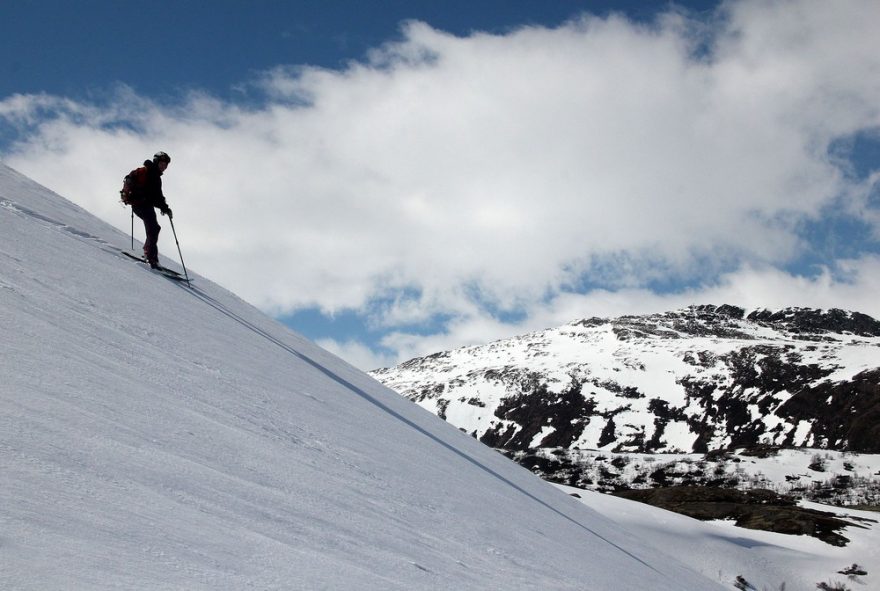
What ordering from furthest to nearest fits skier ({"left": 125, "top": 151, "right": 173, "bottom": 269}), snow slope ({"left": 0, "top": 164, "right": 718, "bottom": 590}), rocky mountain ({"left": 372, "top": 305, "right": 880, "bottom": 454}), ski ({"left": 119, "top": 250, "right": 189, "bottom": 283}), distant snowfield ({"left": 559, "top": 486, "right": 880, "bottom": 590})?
rocky mountain ({"left": 372, "top": 305, "right": 880, "bottom": 454}), distant snowfield ({"left": 559, "top": 486, "right": 880, "bottom": 590}), skier ({"left": 125, "top": 151, "right": 173, "bottom": 269}), ski ({"left": 119, "top": 250, "right": 189, "bottom": 283}), snow slope ({"left": 0, "top": 164, "right": 718, "bottom": 590})

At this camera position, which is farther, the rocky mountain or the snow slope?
the rocky mountain

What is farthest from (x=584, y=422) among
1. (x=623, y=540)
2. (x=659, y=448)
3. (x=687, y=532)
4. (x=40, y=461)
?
(x=40, y=461)

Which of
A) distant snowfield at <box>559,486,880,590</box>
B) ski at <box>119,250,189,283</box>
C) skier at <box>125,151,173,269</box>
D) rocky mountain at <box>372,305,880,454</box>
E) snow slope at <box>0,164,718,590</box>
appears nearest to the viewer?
snow slope at <box>0,164,718,590</box>

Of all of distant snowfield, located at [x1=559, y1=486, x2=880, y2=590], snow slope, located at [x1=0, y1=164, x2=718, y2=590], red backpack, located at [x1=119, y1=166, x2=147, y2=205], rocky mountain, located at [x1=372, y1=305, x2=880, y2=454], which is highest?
rocky mountain, located at [x1=372, y1=305, x2=880, y2=454]

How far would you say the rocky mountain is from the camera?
116188mm

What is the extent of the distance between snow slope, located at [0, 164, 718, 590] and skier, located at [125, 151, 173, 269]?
0.87 metres

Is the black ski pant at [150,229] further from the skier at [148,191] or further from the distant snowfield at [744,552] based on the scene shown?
the distant snowfield at [744,552]

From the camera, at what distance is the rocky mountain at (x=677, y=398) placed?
116 metres

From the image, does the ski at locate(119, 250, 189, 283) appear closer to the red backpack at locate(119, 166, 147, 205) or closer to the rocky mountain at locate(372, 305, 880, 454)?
Answer: the red backpack at locate(119, 166, 147, 205)

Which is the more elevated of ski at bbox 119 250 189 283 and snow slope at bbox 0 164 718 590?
ski at bbox 119 250 189 283

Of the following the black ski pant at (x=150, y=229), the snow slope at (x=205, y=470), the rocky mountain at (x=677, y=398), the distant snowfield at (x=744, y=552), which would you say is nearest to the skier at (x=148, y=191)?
the black ski pant at (x=150, y=229)

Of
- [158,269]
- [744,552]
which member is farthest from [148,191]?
[744,552]

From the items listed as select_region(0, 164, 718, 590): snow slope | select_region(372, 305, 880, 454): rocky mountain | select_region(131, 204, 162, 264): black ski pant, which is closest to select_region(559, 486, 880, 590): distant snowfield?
select_region(0, 164, 718, 590): snow slope

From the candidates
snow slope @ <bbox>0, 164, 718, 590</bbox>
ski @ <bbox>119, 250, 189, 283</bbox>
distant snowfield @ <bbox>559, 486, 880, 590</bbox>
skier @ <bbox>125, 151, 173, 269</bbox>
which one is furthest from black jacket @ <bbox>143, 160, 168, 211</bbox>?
distant snowfield @ <bbox>559, 486, 880, 590</bbox>
